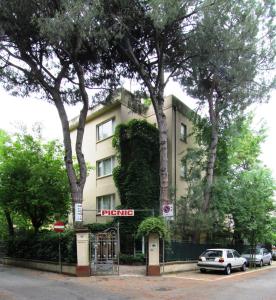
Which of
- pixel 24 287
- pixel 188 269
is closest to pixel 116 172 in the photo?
pixel 188 269

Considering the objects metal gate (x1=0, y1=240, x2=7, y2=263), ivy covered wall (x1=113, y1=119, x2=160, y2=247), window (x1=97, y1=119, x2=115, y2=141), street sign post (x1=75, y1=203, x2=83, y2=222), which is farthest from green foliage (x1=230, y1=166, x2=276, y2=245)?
metal gate (x1=0, y1=240, x2=7, y2=263)

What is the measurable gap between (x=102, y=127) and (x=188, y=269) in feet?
45.3

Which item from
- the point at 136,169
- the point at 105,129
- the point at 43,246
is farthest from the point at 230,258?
the point at 105,129

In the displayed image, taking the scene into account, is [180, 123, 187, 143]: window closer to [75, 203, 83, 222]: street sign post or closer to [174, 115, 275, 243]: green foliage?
[174, 115, 275, 243]: green foliage

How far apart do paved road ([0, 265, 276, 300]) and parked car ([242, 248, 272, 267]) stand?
13907 millimetres

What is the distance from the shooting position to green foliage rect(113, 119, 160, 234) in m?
27.2

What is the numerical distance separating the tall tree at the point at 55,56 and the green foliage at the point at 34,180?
17.5ft

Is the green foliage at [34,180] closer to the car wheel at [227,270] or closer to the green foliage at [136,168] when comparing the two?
the green foliage at [136,168]

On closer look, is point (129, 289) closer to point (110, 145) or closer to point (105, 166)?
point (110, 145)

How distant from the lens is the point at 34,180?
26.7 m

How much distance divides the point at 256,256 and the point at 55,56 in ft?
69.9

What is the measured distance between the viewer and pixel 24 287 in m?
15.5

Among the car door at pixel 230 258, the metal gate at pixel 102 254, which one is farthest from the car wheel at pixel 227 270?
the metal gate at pixel 102 254

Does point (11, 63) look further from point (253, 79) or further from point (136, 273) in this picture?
point (253, 79)
